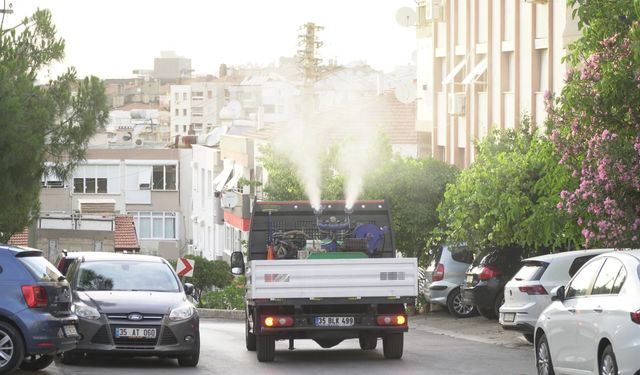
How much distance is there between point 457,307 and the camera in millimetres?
33594

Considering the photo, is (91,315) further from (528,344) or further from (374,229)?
(528,344)

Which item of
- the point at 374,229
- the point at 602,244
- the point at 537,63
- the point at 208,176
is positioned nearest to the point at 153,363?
the point at 374,229

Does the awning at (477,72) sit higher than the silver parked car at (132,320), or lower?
higher

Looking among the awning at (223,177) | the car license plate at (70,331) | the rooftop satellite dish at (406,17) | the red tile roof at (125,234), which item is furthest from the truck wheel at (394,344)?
the awning at (223,177)

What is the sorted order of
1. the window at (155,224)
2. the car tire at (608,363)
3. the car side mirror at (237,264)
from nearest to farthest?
1. the car tire at (608,363)
2. the car side mirror at (237,264)
3. the window at (155,224)

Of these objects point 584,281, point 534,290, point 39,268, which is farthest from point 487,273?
point 584,281

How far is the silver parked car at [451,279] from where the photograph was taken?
3353cm

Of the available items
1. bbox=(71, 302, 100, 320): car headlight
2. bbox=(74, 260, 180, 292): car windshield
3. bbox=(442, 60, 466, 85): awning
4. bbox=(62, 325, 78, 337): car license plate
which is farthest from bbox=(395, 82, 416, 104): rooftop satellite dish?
bbox=(62, 325, 78, 337): car license plate

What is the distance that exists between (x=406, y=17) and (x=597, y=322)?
4405 centimetres

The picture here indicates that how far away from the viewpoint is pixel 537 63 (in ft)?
142

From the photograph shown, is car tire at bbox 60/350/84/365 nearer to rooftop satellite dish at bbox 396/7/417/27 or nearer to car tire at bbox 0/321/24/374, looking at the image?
car tire at bbox 0/321/24/374

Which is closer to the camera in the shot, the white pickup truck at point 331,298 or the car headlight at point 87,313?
the car headlight at point 87,313

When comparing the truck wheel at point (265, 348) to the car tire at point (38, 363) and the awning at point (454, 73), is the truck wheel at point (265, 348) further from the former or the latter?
the awning at point (454, 73)

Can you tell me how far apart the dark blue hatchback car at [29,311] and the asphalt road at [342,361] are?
4.07 feet
